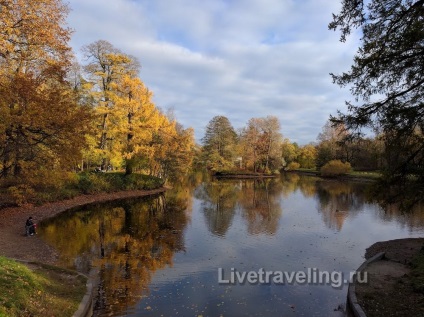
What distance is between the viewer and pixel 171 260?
13992mm

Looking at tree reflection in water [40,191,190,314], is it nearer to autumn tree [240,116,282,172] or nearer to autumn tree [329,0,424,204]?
autumn tree [329,0,424,204]

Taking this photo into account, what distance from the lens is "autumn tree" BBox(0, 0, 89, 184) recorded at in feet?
52.2

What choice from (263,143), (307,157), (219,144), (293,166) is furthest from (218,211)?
(307,157)

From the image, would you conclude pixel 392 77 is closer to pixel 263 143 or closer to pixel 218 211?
pixel 218 211

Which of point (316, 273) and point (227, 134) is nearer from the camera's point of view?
point (316, 273)

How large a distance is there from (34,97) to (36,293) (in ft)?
38.5

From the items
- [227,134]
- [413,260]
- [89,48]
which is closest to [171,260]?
[413,260]

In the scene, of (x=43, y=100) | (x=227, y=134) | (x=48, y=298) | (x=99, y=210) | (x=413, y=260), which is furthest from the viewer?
(x=227, y=134)

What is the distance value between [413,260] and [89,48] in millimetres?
32187

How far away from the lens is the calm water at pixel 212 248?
9977 millimetres

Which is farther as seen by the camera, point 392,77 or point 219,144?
point 219,144

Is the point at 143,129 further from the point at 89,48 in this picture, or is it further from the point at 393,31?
the point at 393,31

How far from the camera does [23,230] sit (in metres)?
17.0

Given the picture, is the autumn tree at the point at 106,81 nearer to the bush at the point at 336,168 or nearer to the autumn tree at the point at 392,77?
the autumn tree at the point at 392,77
